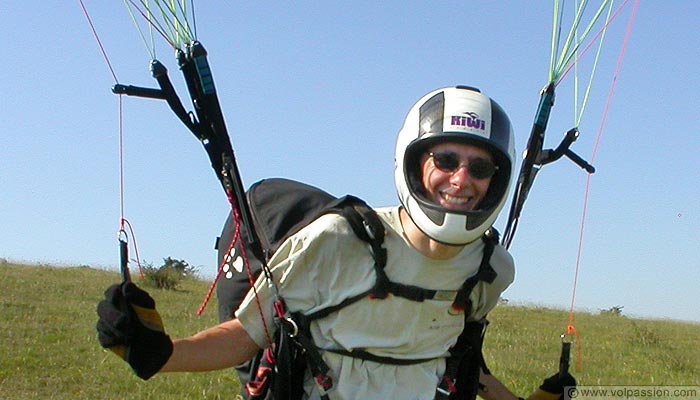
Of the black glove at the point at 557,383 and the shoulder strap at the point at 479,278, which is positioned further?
the black glove at the point at 557,383

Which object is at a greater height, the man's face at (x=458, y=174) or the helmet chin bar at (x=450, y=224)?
the man's face at (x=458, y=174)

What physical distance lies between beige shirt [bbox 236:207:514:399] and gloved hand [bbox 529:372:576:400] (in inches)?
32.1

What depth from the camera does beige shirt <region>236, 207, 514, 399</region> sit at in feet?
10.2

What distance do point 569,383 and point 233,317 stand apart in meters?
1.42

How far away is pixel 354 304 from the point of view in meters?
3.11

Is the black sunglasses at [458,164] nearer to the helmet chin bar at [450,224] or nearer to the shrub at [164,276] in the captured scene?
the helmet chin bar at [450,224]

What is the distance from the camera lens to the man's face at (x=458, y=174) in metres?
3.10

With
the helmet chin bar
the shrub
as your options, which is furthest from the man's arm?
the shrub

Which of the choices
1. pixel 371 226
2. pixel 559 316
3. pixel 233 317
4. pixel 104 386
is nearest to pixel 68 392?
pixel 104 386

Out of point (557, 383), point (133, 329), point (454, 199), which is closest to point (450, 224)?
point (454, 199)

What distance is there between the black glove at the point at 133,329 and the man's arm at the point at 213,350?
0.27 ft

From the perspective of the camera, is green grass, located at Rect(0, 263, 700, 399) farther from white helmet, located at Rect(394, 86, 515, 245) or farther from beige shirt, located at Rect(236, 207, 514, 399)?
white helmet, located at Rect(394, 86, 515, 245)

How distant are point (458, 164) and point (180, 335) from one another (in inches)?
335

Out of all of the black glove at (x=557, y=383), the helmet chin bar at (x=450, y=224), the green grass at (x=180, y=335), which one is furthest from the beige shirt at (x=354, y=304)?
the green grass at (x=180, y=335)
